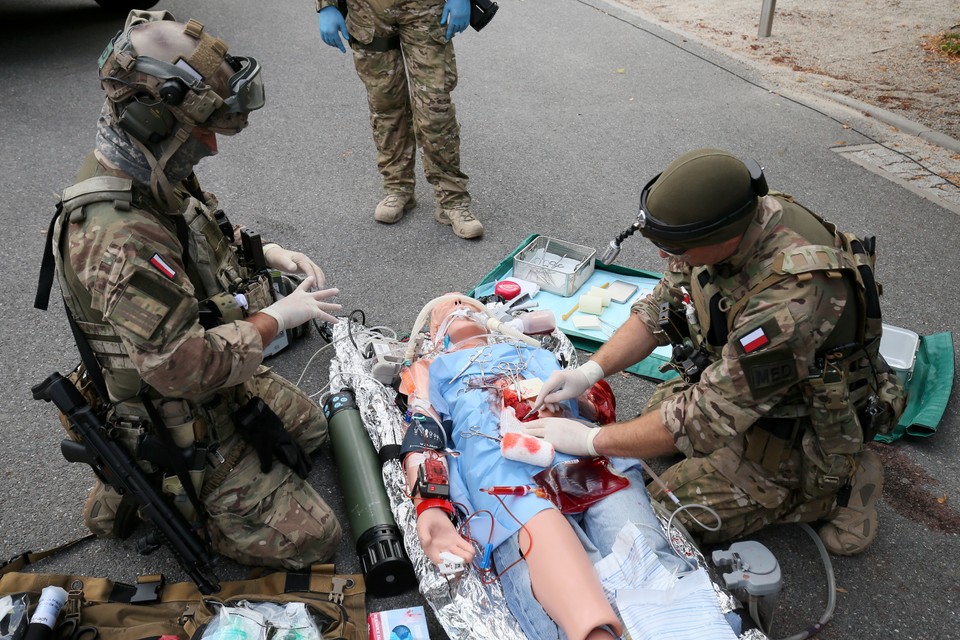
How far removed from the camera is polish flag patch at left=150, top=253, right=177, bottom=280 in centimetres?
236

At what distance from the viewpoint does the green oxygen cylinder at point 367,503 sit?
2793 millimetres

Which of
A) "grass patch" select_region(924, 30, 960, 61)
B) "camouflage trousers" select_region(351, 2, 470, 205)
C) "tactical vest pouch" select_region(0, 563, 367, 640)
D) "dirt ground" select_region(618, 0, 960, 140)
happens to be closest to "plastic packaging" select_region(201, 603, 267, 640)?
"tactical vest pouch" select_region(0, 563, 367, 640)

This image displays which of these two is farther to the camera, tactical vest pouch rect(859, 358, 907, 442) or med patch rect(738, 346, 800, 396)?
tactical vest pouch rect(859, 358, 907, 442)

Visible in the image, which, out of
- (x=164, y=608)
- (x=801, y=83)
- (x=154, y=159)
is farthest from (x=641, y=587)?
(x=801, y=83)

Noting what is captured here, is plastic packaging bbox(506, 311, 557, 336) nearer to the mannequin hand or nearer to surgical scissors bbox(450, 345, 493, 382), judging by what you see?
surgical scissors bbox(450, 345, 493, 382)

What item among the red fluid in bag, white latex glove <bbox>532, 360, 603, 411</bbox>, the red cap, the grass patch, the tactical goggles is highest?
the tactical goggles

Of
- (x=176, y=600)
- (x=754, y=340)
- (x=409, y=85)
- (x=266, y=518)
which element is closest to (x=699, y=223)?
(x=754, y=340)

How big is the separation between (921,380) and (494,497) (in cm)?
243

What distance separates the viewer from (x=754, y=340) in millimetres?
2389

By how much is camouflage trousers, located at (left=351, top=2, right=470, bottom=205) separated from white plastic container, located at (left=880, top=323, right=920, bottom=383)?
274cm

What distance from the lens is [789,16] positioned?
29.6 feet

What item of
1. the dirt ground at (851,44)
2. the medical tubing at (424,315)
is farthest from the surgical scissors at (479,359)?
the dirt ground at (851,44)

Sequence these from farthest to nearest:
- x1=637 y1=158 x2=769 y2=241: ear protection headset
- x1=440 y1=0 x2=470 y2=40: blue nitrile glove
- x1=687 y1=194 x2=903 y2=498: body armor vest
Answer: x1=440 y1=0 x2=470 y2=40: blue nitrile glove
x1=687 y1=194 x2=903 y2=498: body armor vest
x1=637 y1=158 x2=769 y2=241: ear protection headset

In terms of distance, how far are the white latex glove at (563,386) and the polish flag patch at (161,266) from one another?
1479mm
